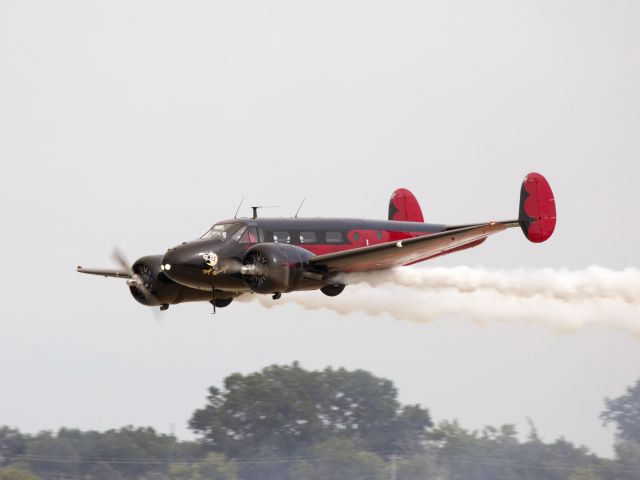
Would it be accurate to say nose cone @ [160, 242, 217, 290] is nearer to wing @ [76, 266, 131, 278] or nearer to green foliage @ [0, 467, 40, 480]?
wing @ [76, 266, 131, 278]

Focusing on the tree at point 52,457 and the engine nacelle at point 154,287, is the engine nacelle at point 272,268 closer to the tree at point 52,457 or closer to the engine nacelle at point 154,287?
the engine nacelle at point 154,287

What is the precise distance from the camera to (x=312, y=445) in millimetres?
70688

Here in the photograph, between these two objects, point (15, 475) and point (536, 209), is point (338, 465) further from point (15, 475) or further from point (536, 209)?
point (536, 209)

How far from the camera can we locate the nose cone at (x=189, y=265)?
113 feet

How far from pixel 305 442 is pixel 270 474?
4.69m

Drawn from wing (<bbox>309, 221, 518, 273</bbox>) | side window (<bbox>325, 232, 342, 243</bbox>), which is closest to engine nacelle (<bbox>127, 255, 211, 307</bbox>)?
side window (<bbox>325, 232, 342, 243</bbox>)

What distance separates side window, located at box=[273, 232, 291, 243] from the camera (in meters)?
35.9

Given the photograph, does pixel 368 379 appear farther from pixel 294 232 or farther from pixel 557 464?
pixel 294 232

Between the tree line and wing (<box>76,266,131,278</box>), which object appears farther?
the tree line

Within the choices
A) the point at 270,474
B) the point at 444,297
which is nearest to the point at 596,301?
the point at 444,297

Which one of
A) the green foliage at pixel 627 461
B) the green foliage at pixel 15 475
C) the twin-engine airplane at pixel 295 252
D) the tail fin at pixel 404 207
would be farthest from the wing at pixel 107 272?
the green foliage at pixel 627 461

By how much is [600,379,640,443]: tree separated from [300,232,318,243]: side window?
35163 millimetres

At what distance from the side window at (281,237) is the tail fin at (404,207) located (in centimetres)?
776

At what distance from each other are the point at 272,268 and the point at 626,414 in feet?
142
